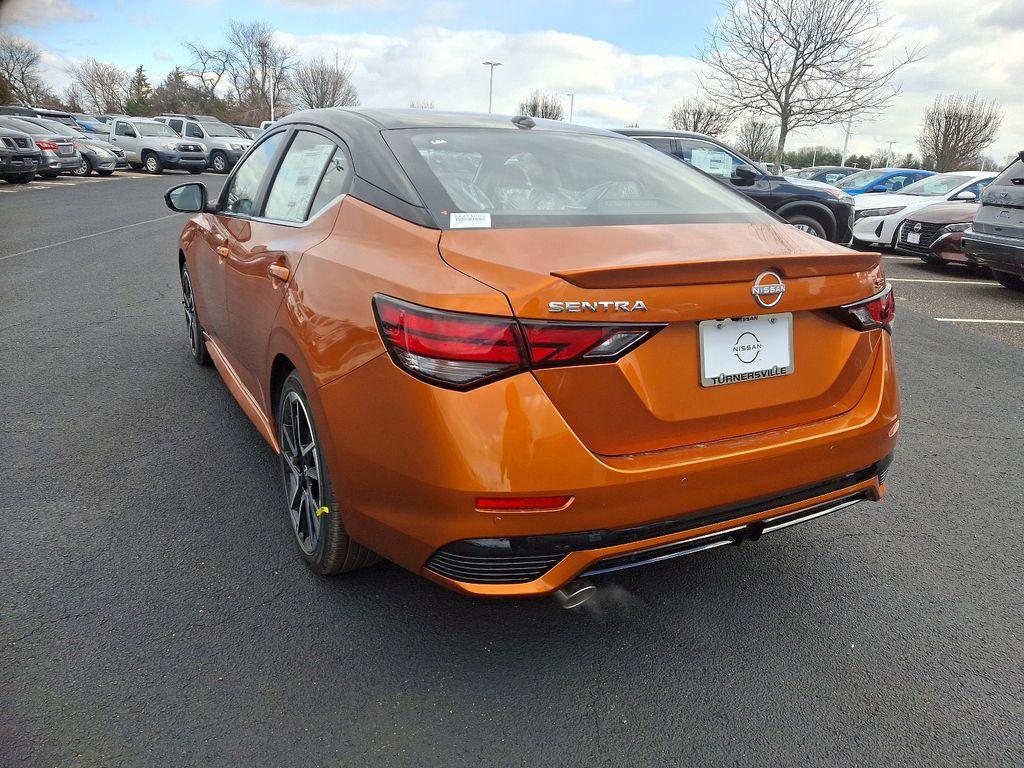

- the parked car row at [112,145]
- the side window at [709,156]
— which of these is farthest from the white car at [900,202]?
the parked car row at [112,145]

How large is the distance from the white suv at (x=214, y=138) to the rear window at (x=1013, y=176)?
24.7 m

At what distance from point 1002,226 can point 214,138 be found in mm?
26641

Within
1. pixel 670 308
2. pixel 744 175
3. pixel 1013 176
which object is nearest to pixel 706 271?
pixel 670 308

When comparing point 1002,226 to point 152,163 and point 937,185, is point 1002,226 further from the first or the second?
point 152,163

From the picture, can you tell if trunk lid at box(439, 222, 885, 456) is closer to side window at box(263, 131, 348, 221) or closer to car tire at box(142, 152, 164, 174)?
side window at box(263, 131, 348, 221)

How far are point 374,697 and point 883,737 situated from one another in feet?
4.46

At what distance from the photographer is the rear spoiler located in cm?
183

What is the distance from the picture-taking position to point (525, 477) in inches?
71.7

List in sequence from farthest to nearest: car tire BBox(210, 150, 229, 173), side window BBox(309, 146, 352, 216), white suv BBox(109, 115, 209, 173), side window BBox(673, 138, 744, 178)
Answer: car tire BBox(210, 150, 229, 173) → white suv BBox(109, 115, 209, 173) → side window BBox(673, 138, 744, 178) → side window BBox(309, 146, 352, 216)

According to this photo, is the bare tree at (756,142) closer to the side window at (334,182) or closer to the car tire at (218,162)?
the car tire at (218,162)

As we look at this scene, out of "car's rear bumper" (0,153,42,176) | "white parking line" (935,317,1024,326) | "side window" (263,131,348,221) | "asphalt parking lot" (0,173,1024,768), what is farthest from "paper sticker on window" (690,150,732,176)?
"car's rear bumper" (0,153,42,176)

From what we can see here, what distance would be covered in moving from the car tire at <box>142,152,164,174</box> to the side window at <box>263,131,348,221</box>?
2643 cm

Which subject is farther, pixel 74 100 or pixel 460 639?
pixel 74 100

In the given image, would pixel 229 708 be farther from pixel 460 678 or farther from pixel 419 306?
pixel 419 306
